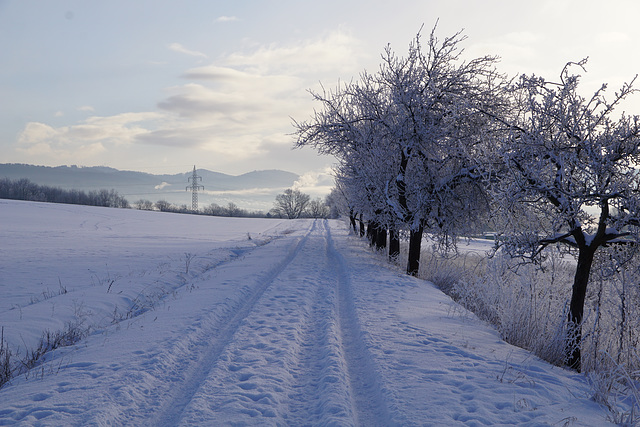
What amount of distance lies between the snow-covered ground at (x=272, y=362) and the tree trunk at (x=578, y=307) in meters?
0.70

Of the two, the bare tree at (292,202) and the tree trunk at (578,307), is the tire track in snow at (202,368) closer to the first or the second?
the tree trunk at (578,307)

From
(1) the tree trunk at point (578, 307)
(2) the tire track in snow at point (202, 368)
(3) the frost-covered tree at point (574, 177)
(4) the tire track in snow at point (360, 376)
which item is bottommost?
(2) the tire track in snow at point (202, 368)

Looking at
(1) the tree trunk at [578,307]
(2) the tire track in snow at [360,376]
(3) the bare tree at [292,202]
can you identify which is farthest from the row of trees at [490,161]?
(3) the bare tree at [292,202]

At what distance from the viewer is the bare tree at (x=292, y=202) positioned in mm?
115938

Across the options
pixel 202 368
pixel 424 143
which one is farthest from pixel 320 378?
pixel 424 143

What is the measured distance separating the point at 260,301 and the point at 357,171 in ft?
29.5

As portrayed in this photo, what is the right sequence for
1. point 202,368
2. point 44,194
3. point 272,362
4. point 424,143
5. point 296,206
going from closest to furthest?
point 202,368
point 272,362
point 424,143
point 44,194
point 296,206

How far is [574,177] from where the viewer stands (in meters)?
6.39

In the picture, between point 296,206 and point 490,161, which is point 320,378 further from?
point 296,206

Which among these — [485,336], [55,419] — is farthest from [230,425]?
[485,336]

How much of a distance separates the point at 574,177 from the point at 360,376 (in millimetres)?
4798

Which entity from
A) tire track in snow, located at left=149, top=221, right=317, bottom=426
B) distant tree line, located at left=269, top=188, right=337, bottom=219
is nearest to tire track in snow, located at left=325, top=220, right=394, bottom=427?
tire track in snow, located at left=149, top=221, right=317, bottom=426

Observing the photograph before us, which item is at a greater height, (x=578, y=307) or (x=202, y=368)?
(x=578, y=307)

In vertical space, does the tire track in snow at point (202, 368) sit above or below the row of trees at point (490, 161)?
below
